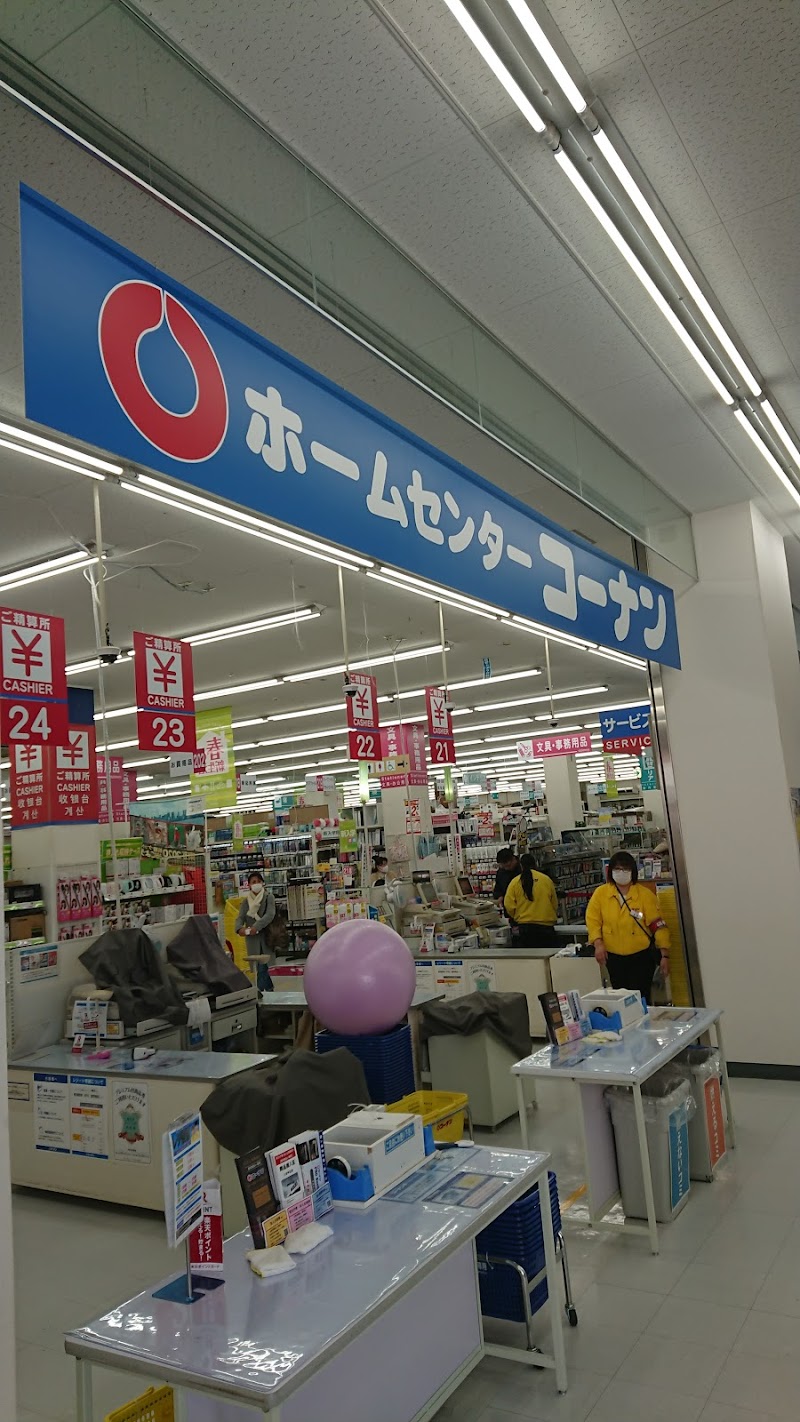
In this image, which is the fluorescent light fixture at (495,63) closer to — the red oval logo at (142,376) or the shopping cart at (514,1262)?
the red oval logo at (142,376)

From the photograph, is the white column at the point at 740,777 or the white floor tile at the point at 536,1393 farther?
the white column at the point at 740,777

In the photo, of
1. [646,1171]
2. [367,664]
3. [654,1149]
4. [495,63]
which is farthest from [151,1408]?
[367,664]

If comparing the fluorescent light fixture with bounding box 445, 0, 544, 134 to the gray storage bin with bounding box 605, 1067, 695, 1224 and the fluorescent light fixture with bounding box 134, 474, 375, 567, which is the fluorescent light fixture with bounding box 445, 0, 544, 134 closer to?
the fluorescent light fixture with bounding box 134, 474, 375, 567

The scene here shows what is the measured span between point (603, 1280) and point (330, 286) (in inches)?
157

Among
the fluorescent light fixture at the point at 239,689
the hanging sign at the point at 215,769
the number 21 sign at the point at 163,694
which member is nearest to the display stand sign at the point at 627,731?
the fluorescent light fixture at the point at 239,689

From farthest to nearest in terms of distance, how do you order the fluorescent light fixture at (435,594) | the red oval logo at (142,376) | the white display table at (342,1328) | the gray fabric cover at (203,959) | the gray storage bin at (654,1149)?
the fluorescent light fixture at (435,594)
the gray fabric cover at (203,959)
the gray storage bin at (654,1149)
the red oval logo at (142,376)
the white display table at (342,1328)

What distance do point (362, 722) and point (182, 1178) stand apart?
6642mm

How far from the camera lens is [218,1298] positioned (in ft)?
7.34

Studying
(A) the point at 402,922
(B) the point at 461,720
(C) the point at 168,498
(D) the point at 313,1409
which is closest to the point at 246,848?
(B) the point at 461,720

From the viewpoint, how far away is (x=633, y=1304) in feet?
11.4

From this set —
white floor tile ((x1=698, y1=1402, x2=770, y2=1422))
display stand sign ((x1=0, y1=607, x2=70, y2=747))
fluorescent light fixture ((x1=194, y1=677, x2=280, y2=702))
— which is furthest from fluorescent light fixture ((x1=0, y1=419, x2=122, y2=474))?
fluorescent light fixture ((x1=194, y1=677, x2=280, y2=702))

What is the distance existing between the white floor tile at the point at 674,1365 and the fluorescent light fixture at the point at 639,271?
158 inches

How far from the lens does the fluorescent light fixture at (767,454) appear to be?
537cm

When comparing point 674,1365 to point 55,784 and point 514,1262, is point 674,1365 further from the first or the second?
point 55,784
